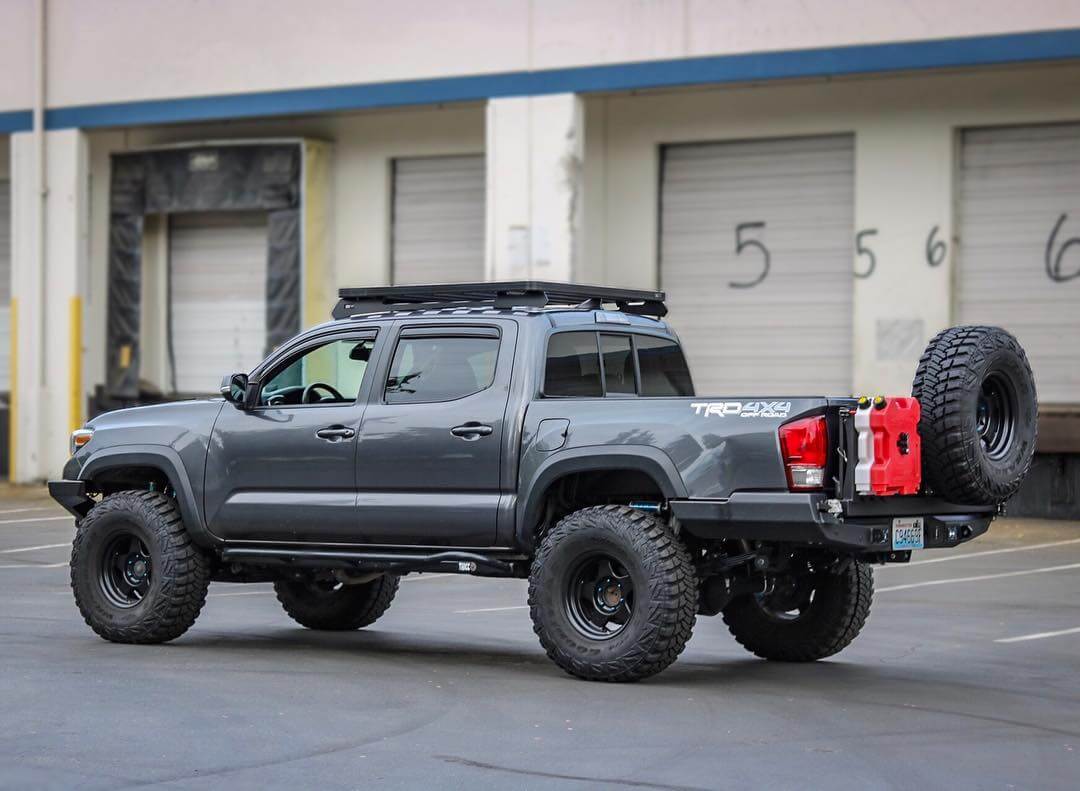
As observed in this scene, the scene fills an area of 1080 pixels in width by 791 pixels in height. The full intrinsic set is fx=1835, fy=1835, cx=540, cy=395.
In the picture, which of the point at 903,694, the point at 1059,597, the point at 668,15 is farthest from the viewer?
the point at 668,15

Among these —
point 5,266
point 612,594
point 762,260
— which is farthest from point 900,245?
point 5,266

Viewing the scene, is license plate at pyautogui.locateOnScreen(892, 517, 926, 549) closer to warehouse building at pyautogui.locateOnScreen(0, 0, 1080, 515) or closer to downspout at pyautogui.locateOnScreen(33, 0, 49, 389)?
warehouse building at pyautogui.locateOnScreen(0, 0, 1080, 515)

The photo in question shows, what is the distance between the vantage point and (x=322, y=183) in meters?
25.7

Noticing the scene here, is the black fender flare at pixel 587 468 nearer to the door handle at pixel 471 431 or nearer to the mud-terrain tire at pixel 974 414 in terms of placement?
the door handle at pixel 471 431

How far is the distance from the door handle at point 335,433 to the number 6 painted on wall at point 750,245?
13.4m

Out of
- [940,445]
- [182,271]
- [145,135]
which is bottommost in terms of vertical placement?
[940,445]

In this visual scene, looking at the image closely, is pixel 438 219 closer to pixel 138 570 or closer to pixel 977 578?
pixel 977 578

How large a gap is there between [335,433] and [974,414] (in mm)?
3495

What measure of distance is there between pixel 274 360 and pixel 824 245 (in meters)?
12.9

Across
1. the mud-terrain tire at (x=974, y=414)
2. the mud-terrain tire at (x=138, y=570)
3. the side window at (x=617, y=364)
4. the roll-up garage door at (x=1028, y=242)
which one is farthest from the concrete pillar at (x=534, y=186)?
the mud-terrain tire at (x=974, y=414)

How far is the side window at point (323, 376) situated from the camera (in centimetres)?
1052

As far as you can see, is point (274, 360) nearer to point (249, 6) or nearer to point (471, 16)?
point (471, 16)

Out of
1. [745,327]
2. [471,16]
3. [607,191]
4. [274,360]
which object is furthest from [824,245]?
[274,360]

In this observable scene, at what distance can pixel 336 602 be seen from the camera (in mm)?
A: 11672
